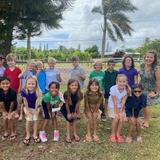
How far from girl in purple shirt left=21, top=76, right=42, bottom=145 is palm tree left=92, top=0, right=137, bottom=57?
1088 inches

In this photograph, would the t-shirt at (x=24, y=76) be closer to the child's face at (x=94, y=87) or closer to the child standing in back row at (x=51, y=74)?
the child standing in back row at (x=51, y=74)

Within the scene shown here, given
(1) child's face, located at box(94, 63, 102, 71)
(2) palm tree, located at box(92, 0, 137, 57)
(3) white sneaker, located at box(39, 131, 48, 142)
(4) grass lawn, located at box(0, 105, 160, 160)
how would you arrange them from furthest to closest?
(2) palm tree, located at box(92, 0, 137, 57) → (1) child's face, located at box(94, 63, 102, 71) → (3) white sneaker, located at box(39, 131, 48, 142) → (4) grass lawn, located at box(0, 105, 160, 160)

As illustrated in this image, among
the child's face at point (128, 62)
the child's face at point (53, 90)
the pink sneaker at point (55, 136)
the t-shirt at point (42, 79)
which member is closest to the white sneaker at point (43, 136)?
the pink sneaker at point (55, 136)

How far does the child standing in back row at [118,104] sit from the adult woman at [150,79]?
82cm

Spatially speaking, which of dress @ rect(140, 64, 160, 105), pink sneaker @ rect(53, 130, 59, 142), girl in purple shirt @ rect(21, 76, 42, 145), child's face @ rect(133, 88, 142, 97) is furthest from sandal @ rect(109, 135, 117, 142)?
girl in purple shirt @ rect(21, 76, 42, 145)

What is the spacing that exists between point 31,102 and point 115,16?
95.5ft

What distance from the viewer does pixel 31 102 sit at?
253 inches

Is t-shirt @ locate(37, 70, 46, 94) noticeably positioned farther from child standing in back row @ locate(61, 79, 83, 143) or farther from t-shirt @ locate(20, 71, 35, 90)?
child standing in back row @ locate(61, 79, 83, 143)

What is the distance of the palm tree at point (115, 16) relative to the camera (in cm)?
3316

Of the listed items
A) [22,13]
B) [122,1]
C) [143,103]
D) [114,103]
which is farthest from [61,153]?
[122,1]

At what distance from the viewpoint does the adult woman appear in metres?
7.21

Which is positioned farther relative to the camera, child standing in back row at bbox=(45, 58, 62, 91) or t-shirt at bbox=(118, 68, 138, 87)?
child standing in back row at bbox=(45, 58, 62, 91)

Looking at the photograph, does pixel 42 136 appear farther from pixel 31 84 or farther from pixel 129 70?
pixel 129 70

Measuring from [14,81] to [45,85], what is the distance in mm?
646
